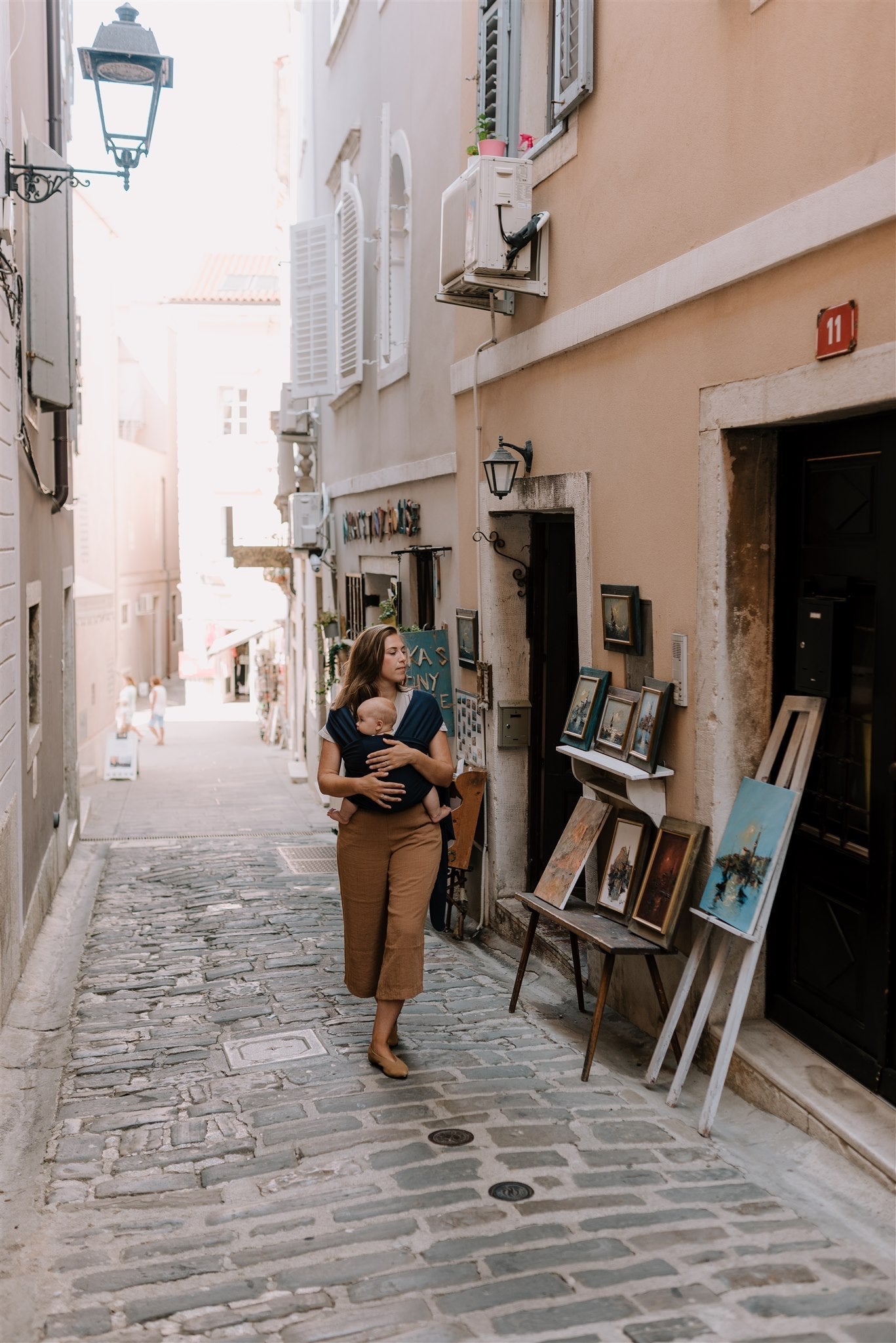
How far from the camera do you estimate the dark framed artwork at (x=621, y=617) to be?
224 inches

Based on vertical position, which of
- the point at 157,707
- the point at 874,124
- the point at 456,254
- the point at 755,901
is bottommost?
the point at 157,707

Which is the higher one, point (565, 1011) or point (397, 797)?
point (397, 797)

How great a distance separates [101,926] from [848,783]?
18.5ft

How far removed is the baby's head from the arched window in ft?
19.9

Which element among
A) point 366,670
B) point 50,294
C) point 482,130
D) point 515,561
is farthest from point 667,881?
point 50,294

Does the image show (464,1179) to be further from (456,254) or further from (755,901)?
(456,254)

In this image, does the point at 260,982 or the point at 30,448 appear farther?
the point at 30,448

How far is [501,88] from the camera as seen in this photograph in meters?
7.53

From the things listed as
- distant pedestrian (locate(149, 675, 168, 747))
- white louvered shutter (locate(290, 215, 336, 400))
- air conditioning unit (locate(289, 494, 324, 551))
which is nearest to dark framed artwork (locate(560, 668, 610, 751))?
white louvered shutter (locate(290, 215, 336, 400))

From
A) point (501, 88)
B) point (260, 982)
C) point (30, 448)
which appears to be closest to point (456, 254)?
point (501, 88)

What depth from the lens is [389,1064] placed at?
Answer: 5.13 m

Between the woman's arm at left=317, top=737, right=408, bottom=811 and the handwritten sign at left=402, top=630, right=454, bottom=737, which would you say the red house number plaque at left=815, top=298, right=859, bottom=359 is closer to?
the woman's arm at left=317, top=737, right=408, bottom=811

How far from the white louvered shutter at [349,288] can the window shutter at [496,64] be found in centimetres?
484

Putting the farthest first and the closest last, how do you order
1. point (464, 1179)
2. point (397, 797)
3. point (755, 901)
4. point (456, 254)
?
point (456, 254), point (397, 797), point (755, 901), point (464, 1179)
